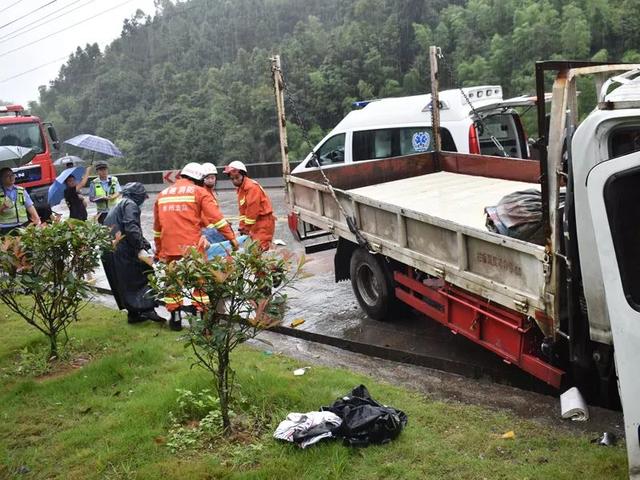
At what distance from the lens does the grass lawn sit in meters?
3.45

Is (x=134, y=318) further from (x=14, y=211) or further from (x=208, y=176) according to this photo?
(x=14, y=211)

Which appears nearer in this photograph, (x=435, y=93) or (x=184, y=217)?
(x=184, y=217)

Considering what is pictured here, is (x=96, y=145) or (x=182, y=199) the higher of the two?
(x=96, y=145)

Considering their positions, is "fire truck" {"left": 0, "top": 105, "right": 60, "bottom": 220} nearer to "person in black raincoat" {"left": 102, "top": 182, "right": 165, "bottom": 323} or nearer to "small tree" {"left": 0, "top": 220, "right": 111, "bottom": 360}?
"person in black raincoat" {"left": 102, "top": 182, "right": 165, "bottom": 323}

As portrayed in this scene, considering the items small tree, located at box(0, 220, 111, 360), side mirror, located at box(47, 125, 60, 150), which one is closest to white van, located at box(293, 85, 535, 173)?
small tree, located at box(0, 220, 111, 360)

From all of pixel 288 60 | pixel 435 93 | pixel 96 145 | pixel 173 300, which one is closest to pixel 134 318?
pixel 173 300

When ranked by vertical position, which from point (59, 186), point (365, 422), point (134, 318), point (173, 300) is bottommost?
point (134, 318)

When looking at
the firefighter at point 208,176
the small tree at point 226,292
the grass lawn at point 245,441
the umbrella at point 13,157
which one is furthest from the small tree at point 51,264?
the umbrella at point 13,157

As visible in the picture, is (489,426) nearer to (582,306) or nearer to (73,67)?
(582,306)

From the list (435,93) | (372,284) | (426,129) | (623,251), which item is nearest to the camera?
(623,251)

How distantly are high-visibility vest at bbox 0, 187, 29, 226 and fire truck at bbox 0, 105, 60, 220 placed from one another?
7.21 meters

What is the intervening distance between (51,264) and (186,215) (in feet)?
4.22

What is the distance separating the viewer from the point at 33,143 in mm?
16594

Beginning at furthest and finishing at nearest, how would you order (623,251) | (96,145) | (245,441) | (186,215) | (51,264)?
(96,145), (186,215), (51,264), (245,441), (623,251)
